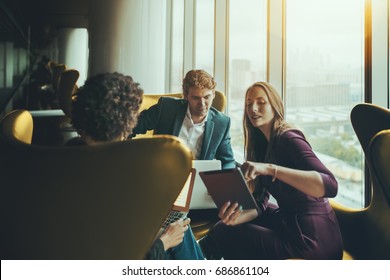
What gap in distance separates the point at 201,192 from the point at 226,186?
0.35ft

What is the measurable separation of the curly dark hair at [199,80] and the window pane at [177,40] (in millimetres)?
67

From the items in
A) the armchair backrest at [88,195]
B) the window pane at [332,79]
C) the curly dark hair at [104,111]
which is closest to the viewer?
the armchair backrest at [88,195]

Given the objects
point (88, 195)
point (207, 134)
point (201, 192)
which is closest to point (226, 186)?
point (201, 192)

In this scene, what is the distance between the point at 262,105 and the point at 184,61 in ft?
1.49

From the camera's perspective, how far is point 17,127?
959 mm

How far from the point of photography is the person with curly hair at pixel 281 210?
1.38 metres

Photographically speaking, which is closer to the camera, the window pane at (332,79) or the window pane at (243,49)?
the window pane at (332,79)

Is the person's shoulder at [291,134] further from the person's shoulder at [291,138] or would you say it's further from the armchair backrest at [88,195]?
the armchair backrest at [88,195]

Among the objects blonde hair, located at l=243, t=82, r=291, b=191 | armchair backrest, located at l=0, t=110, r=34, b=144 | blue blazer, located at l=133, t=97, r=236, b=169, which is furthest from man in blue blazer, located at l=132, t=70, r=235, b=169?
armchair backrest, located at l=0, t=110, r=34, b=144

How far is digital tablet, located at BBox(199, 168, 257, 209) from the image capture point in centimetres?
127

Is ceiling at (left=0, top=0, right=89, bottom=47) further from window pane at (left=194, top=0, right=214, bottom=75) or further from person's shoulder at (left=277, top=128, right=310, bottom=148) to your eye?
person's shoulder at (left=277, top=128, right=310, bottom=148)

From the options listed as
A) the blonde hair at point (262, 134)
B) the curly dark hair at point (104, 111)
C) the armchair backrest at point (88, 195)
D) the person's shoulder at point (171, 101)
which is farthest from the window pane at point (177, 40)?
the armchair backrest at point (88, 195)

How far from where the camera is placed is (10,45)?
2.05 meters
